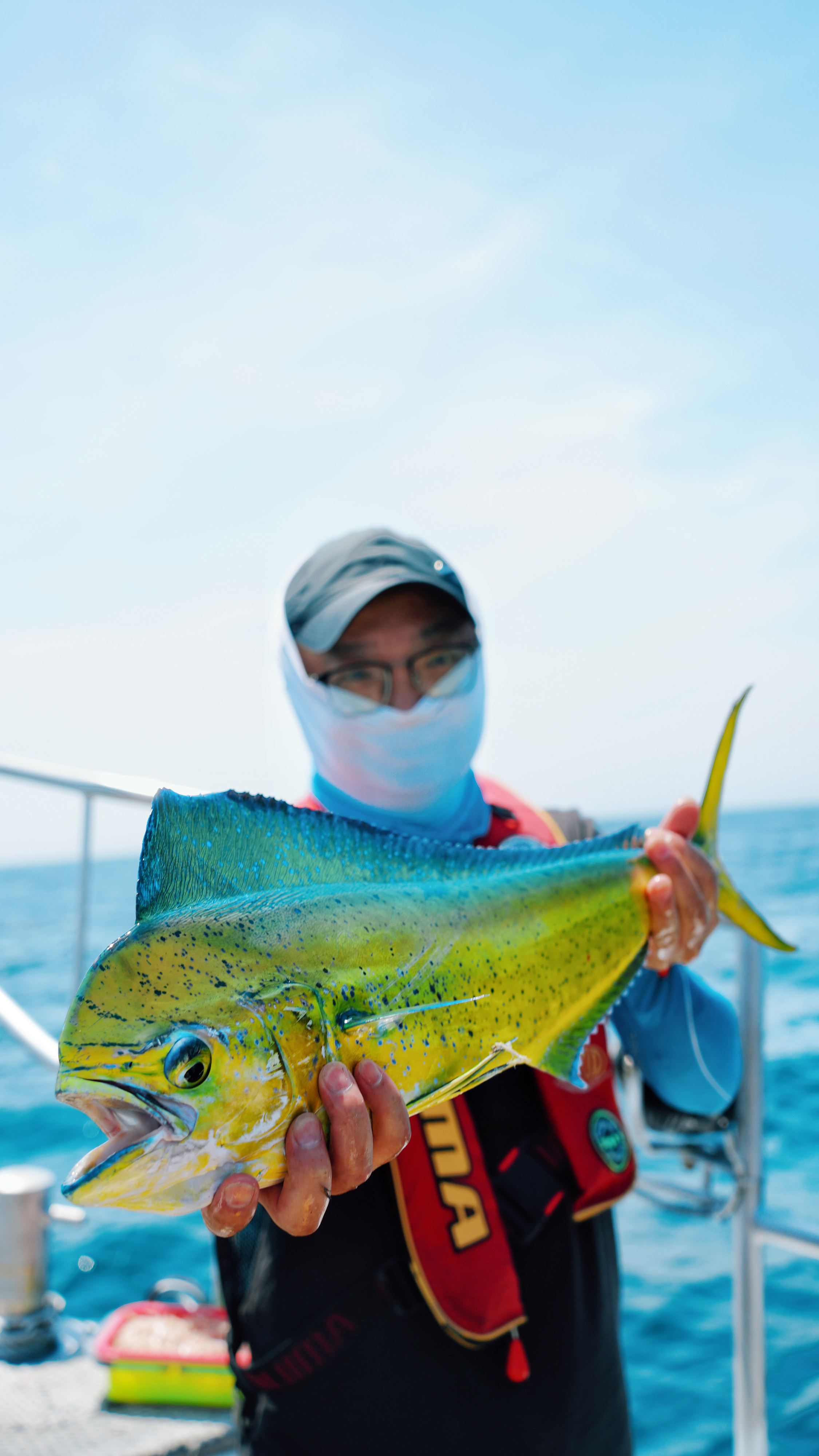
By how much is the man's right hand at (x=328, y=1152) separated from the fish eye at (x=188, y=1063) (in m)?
0.16

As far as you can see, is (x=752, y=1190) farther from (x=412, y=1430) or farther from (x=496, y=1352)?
(x=412, y=1430)

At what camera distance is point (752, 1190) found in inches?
102

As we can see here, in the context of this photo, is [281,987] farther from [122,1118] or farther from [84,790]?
[84,790]

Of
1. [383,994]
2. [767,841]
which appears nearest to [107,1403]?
[383,994]

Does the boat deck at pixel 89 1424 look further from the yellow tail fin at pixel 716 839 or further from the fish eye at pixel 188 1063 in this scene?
the fish eye at pixel 188 1063

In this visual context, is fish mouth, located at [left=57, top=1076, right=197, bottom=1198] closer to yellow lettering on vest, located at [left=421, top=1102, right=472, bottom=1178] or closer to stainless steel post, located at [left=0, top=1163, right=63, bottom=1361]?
yellow lettering on vest, located at [left=421, top=1102, right=472, bottom=1178]

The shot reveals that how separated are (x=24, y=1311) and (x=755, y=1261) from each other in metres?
2.76

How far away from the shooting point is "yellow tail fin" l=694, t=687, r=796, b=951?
184 cm

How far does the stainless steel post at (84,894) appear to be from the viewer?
3104mm

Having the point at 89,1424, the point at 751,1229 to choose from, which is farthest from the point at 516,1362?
the point at 89,1424

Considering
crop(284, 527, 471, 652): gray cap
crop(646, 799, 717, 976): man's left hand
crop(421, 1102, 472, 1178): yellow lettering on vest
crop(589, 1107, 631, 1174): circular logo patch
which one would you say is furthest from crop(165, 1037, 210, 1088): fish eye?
crop(589, 1107, 631, 1174): circular logo patch

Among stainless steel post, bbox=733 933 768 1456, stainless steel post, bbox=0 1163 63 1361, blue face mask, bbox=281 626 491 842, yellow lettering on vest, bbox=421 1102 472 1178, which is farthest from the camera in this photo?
stainless steel post, bbox=0 1163 63 1361

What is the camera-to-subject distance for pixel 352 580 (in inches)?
90.7

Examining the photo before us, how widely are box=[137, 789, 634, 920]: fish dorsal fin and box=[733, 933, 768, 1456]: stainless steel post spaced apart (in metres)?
1.67
